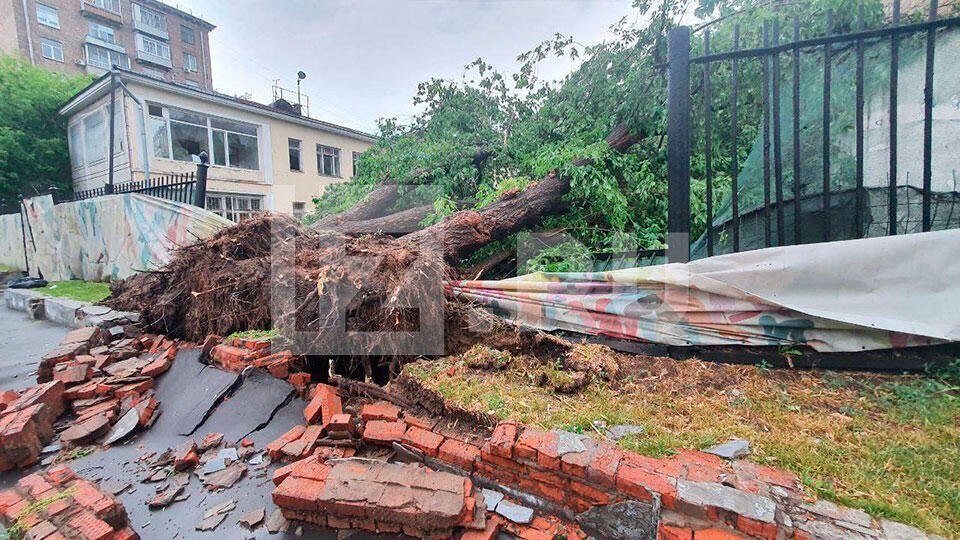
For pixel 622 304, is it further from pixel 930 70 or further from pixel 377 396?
pixel 930 70

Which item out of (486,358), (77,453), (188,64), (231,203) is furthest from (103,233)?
(188,64)

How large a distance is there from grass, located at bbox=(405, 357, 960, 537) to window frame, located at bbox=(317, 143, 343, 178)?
16.1 meters

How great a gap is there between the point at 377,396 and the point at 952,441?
9.18 feet

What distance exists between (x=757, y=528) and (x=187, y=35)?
125 feet

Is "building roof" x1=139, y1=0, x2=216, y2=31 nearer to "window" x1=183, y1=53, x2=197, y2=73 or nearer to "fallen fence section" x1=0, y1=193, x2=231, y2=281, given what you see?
"window" x1=183, y1=53, x2=197, y2=73

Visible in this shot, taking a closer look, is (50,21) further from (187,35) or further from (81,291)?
(81,291)

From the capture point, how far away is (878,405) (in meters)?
1.99

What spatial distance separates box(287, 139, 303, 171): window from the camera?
15.6m

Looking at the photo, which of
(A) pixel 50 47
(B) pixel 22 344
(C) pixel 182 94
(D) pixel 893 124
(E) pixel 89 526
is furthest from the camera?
(A) pixel 50 47

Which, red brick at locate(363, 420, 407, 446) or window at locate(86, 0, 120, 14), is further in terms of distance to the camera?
window at locate(86, 0, 120, 14)

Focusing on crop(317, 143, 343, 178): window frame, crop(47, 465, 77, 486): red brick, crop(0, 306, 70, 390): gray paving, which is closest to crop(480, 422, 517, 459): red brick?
crop(47, 465, 77, 486): red brick

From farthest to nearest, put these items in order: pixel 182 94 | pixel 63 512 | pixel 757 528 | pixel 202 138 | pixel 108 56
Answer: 1. pixel 108 56
2. pixel 202 138
3. pixel 182 94
4. pixel 63 512
5. pixel 757 528

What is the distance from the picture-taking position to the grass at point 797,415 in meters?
1.50

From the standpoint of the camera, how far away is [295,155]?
15750 mm
